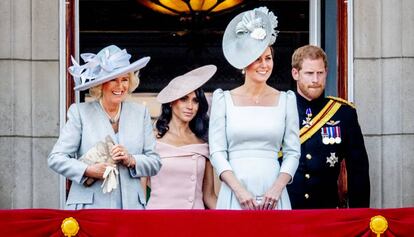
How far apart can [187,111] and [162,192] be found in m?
0.61

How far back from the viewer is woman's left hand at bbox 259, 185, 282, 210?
9.48 metres

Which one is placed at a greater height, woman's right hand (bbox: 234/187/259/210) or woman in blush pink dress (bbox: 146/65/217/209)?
woman in blush pink dress (bbox: 146/65/217/209)

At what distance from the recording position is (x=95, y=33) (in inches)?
463

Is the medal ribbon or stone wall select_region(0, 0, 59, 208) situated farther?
stone wall select_region(0, 0, 59, 208)

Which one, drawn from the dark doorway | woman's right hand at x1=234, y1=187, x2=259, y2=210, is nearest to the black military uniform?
woman's right hand at x1=234, y1=187, x2=259, y2=210

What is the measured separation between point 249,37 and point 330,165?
1133 millimetres

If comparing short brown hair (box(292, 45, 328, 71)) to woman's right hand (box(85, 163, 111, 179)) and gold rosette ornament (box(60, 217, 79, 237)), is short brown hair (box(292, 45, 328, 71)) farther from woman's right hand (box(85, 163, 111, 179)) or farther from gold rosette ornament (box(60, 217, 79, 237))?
gold rosette ornament (box(60, 217, 79, 237))

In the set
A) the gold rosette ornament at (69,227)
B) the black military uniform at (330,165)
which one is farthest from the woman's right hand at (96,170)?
the black military uniform at (330,165)

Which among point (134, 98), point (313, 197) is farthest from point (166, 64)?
point (313, 197)

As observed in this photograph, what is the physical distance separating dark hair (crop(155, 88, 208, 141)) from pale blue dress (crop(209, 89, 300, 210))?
0.60 metres

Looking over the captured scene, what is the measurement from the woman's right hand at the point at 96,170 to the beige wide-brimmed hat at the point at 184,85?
44.0 inches

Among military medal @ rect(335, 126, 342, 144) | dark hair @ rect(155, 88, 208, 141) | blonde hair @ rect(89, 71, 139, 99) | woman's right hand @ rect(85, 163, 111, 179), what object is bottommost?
woman's right hand @ rect(85, 163, 111, 179)

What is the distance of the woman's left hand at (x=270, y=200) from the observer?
948cm

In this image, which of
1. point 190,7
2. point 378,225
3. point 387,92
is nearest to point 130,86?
point 378,225
